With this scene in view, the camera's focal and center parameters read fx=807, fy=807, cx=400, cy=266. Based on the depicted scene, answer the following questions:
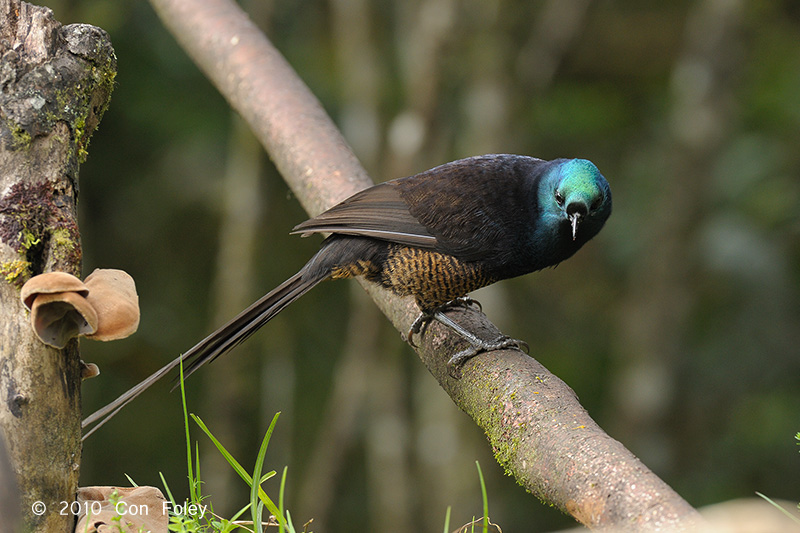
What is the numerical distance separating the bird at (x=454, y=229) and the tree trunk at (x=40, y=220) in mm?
1140

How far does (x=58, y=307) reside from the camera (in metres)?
1.64

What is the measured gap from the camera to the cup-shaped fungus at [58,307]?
1.59m

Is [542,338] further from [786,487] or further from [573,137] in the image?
[786,487]

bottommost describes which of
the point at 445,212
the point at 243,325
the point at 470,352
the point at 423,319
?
the point at 470,352

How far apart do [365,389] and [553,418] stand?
127 inches

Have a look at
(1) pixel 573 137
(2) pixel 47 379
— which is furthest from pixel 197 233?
(2) pixel 47 379

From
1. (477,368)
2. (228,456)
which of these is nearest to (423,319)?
(477,368)

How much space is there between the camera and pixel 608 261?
22.5 feet

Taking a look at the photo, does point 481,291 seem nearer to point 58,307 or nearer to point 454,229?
point 454,229

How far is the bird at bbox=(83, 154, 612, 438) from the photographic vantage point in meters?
2.96

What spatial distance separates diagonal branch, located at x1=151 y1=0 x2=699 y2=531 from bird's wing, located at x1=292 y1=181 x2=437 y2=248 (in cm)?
14

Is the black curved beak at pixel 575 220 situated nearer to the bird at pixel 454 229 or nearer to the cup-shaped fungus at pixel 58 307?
the bird at pixel 454 229

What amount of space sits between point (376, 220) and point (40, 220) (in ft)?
4.72

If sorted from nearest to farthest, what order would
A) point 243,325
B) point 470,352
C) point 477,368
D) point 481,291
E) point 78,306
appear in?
point 78,306 → point 477,368 → point 470,352 → point 243,325 → point 481,291
